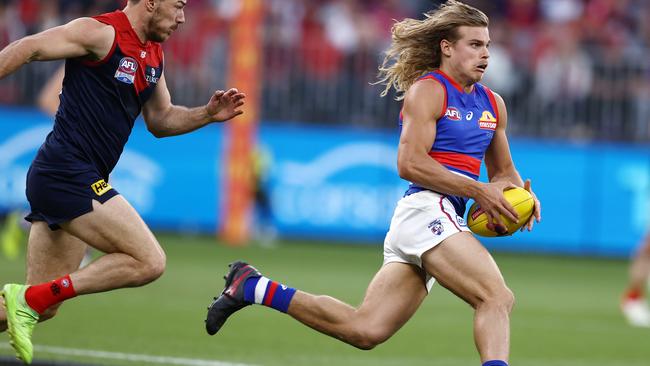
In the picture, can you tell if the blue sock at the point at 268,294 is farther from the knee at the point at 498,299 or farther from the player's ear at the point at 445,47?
the player's ear at the point at 445,47

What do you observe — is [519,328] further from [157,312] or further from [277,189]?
[277,189]

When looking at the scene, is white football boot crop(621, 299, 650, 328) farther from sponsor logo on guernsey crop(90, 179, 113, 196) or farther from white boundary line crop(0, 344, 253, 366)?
sponsor logo on guernsey crop(90, 179, 113, 196)

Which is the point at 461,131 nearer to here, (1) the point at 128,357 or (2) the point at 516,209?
(2) the point at 516,209

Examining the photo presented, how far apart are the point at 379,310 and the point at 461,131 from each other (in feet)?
4.17

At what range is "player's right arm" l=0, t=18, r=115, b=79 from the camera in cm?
742

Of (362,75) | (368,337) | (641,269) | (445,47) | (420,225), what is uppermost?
(445,47)

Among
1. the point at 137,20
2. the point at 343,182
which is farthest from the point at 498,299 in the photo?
the point at 343,182

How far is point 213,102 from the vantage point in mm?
8555

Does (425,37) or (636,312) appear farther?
(636,312)

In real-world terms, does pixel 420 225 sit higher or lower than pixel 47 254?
higher

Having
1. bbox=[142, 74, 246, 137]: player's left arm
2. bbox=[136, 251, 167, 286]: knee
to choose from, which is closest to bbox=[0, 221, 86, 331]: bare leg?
bbox=[136, 251, 167, 286]: knee

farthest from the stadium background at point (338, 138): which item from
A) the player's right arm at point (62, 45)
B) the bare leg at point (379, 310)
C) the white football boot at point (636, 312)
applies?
the player's right arm at point (62, 45)

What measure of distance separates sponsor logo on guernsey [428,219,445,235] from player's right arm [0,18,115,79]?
2353mm

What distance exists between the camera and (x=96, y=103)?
8047 mm
